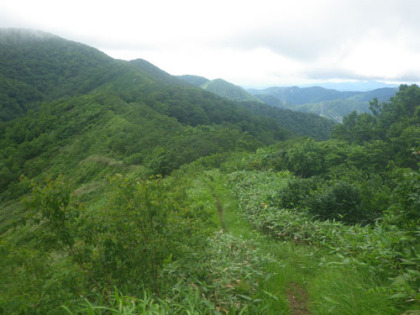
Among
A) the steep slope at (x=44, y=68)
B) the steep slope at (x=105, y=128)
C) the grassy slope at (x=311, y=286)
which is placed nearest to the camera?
the grassy slope at (x=311, y=286)

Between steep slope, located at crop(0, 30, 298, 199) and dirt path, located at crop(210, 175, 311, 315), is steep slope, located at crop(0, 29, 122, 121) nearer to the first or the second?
steep slope, located at crop(0, 30, 298, 199)

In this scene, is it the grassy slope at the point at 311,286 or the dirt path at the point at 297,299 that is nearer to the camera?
the grassy slope at the point at 311,286

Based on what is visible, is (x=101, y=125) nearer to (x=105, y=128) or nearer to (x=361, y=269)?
(x=105, y=128)

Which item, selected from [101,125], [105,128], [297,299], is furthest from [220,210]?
[101,125]

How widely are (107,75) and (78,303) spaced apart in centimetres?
12730

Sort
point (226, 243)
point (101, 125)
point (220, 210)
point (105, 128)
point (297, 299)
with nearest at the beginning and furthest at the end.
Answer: point (297, 299) < point (226, 243) < point (220, 210) < point (105, 128) < point (101, 125)

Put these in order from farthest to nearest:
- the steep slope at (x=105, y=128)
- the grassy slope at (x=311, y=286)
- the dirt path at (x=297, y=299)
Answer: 1. the steep slope at (x=105, y=128)
2. the dirt path at (x=297, y=299)
3. the grassy slope at (x=311, y=286)

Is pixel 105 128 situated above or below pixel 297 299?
below

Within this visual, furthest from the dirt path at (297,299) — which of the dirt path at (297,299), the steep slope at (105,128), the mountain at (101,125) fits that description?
the mountain at (101,125)

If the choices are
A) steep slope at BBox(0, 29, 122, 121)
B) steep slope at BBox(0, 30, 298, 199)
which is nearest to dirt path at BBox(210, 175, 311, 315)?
steep slope at BBox(0, 30, 298, 199)

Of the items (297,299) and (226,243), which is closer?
(297,299)

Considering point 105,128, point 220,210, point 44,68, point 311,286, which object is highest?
point 44,68

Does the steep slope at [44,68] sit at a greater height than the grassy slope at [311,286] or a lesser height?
greater

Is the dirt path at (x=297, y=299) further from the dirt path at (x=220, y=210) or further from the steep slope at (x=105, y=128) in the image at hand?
the steep slope at (x=105, y=128)
